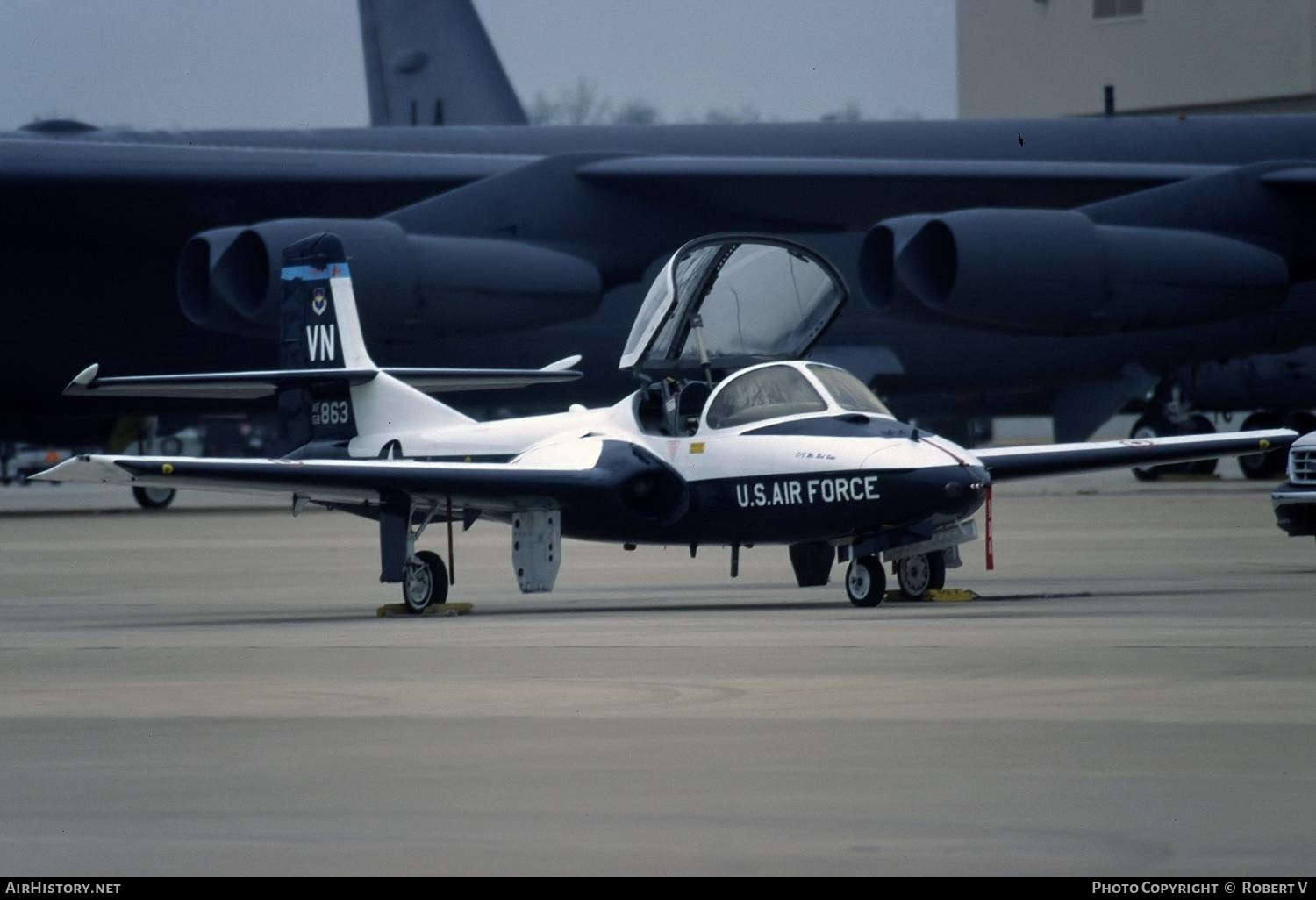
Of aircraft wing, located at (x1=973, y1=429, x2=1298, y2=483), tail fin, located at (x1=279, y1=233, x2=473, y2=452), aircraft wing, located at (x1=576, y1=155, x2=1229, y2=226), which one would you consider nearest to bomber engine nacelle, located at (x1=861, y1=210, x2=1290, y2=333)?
aircraft wing, located at (x1=576, y1=155, x2=1229, y2=226)

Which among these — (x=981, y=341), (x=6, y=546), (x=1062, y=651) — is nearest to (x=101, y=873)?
(x=1062, y=651)

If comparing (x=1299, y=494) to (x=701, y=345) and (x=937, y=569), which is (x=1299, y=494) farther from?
(x=701, y=345)

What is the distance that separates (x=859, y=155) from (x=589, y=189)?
4.04 m

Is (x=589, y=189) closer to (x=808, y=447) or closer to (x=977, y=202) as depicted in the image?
(x=977, y=202)

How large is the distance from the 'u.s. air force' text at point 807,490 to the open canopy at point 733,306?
129 centimetres

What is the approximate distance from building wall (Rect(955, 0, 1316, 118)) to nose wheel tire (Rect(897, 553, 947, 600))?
39.5m

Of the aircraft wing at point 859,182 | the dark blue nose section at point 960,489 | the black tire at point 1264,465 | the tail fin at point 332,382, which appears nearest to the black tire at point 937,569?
the dark blue nose section at point 960,489

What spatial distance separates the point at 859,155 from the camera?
1128 inches

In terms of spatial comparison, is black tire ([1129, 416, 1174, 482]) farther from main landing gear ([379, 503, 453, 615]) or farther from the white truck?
main landing gear ([379, 503, 453, 615])

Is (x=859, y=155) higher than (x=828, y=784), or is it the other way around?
(x=859, y=155)

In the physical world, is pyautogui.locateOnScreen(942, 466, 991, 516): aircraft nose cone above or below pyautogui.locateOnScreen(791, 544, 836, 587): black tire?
above

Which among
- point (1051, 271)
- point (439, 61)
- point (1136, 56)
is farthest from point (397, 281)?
point (1136, 56)

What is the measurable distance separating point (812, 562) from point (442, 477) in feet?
8.93

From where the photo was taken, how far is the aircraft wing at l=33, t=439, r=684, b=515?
37.8 feet
